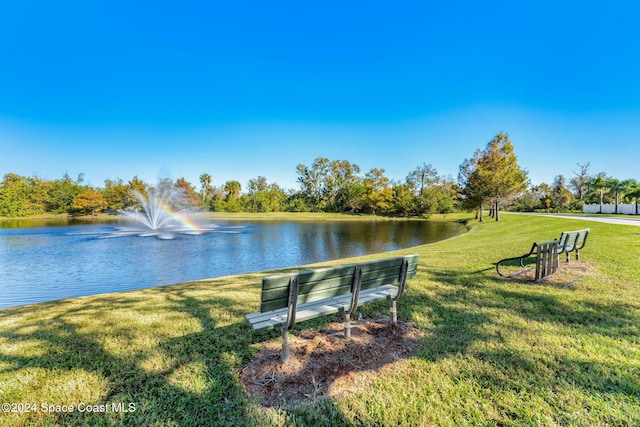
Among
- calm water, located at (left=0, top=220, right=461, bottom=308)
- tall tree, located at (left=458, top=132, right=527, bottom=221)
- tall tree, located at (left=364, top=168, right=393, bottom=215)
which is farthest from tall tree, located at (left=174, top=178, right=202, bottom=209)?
tall tree, located at (left=458, top=132, right=527, bottom=221)

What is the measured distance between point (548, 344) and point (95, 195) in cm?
8839

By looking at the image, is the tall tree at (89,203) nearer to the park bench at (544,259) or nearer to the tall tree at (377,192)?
the tall tree at (377,192)

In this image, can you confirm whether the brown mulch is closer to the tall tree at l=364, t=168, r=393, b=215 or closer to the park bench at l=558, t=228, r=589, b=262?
the park bench at l=558, t=228, r=589, b=262

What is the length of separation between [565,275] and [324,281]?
6.75 m

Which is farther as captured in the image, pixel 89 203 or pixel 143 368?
pixel 89 203

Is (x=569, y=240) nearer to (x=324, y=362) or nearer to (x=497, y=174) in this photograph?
(x=324, y=362)

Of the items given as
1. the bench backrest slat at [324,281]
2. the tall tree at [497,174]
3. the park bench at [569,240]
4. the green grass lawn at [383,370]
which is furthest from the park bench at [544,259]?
the tall tree at [497,174]

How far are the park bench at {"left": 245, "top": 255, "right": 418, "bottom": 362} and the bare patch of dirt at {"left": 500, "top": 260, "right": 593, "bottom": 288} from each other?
408 cm

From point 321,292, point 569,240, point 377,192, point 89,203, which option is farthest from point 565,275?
point 89,203

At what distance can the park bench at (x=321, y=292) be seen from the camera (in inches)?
126

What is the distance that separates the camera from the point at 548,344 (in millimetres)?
3670

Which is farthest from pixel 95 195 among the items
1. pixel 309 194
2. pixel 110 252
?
pixel 110 252

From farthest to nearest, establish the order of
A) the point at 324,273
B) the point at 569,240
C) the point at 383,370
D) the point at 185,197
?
the point at 185,197 → the point at 569,240 → the point at 324,273 → the point at 383,370

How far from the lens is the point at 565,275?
6875 mm
